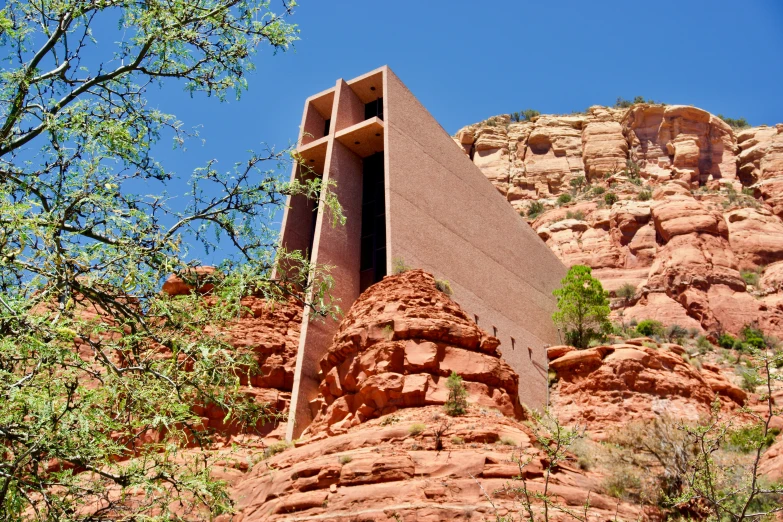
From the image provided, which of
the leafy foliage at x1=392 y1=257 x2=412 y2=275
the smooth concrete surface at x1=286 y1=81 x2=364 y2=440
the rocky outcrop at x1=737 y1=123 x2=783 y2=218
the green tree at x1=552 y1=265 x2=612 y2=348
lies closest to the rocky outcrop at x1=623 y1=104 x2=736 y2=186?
the rocky outcrop at x1=737 y1=123 x2=783 y2=218

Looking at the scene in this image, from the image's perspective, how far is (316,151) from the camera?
23391 mm

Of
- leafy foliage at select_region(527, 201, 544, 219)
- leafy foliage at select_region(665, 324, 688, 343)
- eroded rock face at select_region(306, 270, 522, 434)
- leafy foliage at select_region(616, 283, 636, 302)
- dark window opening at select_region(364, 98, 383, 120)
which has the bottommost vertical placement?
eroded rock face at select_region(306, 270, 522, 434)

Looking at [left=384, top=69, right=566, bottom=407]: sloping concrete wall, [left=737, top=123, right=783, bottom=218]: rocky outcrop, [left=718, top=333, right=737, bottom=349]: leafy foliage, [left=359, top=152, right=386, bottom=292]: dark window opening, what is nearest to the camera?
[left=384, top=69, right=566, bottom=407]: sloping concrete wall

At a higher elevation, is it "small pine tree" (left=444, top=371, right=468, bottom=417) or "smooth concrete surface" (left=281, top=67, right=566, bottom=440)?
"smooth concrete surface" (left=281, top=67, right=566, bottom=440)

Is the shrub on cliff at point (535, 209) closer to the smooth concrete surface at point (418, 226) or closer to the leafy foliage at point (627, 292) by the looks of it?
the leafy foliage at point (627, 292)

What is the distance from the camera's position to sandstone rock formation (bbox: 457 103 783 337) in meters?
32.7

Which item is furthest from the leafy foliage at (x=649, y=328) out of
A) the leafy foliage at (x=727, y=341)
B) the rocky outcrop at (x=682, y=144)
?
the rocky outcrop at (x=682, y=144)

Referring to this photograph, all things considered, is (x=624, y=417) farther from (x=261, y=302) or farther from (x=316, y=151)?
(x=316, y=151)

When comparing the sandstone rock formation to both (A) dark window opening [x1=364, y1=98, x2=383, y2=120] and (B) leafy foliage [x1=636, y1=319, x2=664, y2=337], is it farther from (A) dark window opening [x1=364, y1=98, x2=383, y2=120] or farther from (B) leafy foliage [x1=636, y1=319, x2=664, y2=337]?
(A) dark window opening [x1=364, y1=98, x2=383, y2=120]

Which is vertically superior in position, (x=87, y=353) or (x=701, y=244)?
(x=701, y=244)

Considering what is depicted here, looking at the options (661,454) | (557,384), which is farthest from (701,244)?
(661,454)

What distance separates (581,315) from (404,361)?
13.1m

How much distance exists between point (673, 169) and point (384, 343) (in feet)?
127

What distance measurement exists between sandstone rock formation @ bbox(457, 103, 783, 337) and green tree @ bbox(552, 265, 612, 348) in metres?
6.10
